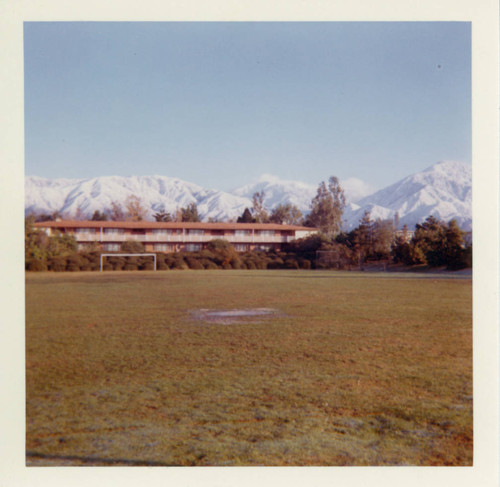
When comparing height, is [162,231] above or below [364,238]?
above

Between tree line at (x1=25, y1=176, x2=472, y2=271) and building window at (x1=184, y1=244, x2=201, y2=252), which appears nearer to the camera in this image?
tree line at (x1=25, y1=176, x2=472, y2=271)

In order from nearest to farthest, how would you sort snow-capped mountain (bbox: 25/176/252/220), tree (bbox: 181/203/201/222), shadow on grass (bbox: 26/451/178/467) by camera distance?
1. shadow on grass (bbox: 26/451/178/467)
2. snow-capped mountain (bbox: 25/176/252/220)
3. tree (bbox: 181/203/201/222)

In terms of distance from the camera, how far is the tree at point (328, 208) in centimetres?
755

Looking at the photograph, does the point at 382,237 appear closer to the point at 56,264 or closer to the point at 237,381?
the point at 237,381

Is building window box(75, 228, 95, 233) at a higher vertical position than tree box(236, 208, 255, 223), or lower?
lower

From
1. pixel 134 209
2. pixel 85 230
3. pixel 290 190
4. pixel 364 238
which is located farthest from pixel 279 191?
pixel 85 230

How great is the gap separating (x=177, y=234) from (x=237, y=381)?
3.39m

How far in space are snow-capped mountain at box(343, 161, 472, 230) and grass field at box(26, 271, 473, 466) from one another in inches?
45.3

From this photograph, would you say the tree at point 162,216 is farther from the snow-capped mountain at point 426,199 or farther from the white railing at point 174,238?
the snow-capped mountain at point 426,199

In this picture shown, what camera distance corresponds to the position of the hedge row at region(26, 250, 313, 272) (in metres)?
7.37

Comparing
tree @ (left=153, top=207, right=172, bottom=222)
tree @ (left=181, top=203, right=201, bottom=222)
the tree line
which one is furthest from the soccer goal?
tree @ (left=153, top=207, right=172, bottom=222)

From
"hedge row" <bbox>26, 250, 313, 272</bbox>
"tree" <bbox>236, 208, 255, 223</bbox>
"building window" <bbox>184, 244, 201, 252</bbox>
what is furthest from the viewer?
"building window" <bbox>184, 244, 201, 252</bbox>

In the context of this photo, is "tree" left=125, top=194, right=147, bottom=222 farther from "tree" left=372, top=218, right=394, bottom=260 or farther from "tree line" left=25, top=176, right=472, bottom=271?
"tree" left=372, top=218, right=394, bottom=260

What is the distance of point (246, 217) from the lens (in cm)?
830
